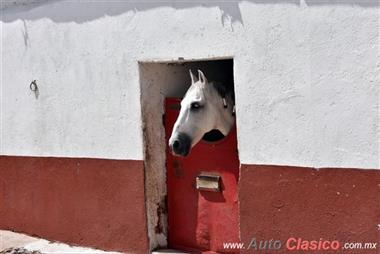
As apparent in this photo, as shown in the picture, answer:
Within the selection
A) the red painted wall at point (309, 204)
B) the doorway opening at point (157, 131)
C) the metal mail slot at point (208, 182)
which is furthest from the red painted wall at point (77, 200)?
the red painted wall at point (309, 204)

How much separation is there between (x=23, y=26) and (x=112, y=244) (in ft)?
9.94

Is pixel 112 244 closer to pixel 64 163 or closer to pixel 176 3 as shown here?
pixel 64 163

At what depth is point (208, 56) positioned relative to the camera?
491cm

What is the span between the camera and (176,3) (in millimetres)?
5078

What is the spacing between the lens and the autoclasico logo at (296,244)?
14.4 ft

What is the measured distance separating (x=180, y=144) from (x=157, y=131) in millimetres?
1112

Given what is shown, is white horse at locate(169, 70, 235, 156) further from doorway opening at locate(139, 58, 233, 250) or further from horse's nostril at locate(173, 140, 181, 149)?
doorway opening at locate(139, 58, 233, 250)

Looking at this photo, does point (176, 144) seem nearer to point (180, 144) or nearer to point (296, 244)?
point (180, 144)

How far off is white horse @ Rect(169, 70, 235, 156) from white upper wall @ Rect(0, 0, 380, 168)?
0.31 m

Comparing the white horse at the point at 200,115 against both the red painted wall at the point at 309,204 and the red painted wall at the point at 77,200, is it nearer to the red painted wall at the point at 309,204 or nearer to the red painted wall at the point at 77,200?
the red painted wall at the point at 309,204

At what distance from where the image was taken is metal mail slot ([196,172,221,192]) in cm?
520

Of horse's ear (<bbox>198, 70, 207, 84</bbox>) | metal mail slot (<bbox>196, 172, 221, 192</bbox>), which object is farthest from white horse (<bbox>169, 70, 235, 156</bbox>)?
metal mail slot (<bbox>196, 172, 221, 192</bbox>)

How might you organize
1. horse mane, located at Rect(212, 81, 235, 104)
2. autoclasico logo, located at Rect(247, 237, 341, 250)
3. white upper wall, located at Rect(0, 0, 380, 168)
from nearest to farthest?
white upper wall, located at Rect(0, 0, 380, 168), autoclasico logo, located at Rect(247, 237, 341, 250), horse mane, located at Rect(212, 81, 235, 104)

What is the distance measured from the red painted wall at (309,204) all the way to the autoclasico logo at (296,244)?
37mm
